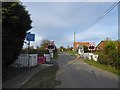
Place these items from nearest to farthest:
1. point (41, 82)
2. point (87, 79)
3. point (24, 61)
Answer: point (41, 82) < point (87, 79) < point (24, 61)

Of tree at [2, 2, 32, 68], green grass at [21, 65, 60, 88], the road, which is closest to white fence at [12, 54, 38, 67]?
the road

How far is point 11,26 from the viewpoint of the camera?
17.1 meters

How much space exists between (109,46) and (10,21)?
1144 inches

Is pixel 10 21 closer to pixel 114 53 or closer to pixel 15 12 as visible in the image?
pixel 15 12

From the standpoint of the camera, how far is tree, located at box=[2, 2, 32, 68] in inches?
620

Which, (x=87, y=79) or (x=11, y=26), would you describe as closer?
(x=11, y=26)

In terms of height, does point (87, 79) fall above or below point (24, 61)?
below

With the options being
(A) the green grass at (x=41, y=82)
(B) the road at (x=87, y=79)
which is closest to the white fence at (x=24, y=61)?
(B) the road at (x=87, y=79)

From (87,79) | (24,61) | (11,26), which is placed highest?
(11,26)

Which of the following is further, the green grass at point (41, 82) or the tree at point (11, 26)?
the tree at point (11, 26)

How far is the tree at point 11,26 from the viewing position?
15.8 meters

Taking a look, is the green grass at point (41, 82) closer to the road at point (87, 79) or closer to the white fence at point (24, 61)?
the road at point (87, 79)

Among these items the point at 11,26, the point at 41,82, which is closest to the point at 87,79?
the point at 41,82

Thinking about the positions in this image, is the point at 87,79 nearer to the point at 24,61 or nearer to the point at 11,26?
the point at 11,26
